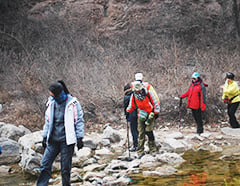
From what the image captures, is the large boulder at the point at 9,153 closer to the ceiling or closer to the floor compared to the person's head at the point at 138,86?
closer to the floor

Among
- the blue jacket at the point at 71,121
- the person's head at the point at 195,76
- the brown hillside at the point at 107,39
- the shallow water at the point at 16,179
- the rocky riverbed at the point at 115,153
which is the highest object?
the brown hillside at the point at 107,39

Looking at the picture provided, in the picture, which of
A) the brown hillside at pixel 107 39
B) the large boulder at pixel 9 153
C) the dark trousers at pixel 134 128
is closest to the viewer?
the large boulder at pixel 9 153

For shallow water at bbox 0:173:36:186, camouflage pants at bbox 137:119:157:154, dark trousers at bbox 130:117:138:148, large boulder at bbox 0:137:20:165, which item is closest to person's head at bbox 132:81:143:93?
camouflage pants at bbox 137:119:157:154

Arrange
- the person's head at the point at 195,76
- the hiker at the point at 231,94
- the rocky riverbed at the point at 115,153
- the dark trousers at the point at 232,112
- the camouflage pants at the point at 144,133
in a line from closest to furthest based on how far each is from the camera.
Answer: the rocky riverbed at the point at 115,153
the camouflage pants at the point at 144,133
the person's head at the point at 195,76
the hiker at the point at 231,94
the dark trousers at the point at 232,112

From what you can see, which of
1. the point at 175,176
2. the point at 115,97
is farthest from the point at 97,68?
the point at 175,176

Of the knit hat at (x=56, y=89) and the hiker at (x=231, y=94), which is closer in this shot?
the knit hat at (x=56, y=89)

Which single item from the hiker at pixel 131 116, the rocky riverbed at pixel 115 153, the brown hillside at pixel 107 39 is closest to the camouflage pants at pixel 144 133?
the rocky riverbed at pixel 115 153

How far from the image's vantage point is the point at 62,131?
5273 mm

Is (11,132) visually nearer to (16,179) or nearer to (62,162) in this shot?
(16,179)

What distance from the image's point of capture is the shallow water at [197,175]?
578 centimetres

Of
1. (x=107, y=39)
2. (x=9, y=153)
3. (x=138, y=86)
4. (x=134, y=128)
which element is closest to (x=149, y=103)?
(x=138, y=86)

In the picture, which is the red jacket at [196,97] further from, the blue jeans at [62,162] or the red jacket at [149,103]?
the blue jeans at [62,162]

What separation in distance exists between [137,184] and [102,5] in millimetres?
18685

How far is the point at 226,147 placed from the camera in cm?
877
